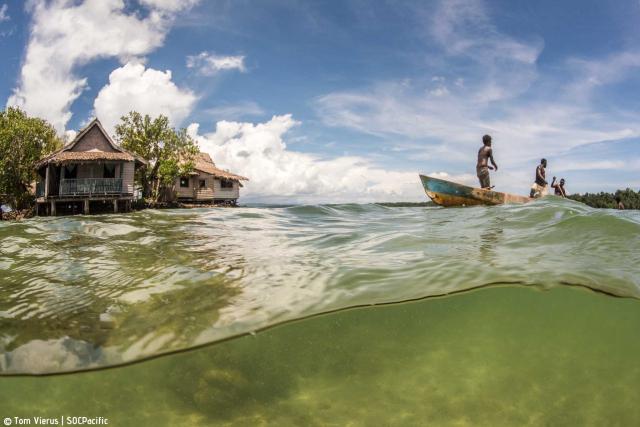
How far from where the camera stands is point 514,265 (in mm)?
3500

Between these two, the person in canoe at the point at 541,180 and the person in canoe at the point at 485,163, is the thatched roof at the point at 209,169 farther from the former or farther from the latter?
the person in canoe at the point at 541,180

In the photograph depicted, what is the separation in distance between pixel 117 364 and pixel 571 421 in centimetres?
314

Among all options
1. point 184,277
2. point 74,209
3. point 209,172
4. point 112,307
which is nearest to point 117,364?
point 112,307

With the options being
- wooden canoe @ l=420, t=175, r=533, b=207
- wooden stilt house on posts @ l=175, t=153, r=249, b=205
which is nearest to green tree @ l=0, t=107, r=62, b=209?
wooden stilt house on posts @ l=175, t=153, r=249, b=205

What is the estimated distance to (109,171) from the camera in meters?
22.8

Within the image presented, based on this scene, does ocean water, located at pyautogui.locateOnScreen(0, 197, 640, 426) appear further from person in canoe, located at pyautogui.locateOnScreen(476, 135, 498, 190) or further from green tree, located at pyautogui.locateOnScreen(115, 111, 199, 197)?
green tree, located at pyautogui.locateOnScreen(115, 111, 199, 197)

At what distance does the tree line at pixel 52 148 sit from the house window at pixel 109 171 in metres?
3.58

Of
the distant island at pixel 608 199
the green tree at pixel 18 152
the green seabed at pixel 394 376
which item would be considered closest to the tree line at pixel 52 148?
the green tree at pixel 18 152

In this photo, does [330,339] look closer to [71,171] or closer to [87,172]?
[87,172]

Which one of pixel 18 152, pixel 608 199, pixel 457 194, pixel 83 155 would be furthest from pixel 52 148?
pixel 608 199

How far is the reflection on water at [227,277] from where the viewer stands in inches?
99.0

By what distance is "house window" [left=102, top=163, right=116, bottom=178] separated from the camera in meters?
22.7

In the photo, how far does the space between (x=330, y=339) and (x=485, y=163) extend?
1210cm

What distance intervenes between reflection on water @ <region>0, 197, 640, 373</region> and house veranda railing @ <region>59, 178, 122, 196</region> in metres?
17.6
